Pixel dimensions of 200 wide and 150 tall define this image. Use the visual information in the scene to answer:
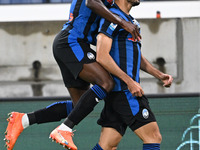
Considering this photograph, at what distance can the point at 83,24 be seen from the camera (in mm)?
3783

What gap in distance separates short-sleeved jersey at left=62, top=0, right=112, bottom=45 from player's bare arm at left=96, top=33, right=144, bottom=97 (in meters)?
0.23

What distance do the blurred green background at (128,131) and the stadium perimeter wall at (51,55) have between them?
446cm

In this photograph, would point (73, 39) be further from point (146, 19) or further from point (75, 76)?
point (146, 19)

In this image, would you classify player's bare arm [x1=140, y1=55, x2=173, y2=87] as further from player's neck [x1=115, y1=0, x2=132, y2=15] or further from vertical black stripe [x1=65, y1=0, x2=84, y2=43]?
vertical black stripe [x1=65, y1=0, x2=84, y2=43]

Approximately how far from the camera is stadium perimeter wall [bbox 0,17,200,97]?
9.40 metres

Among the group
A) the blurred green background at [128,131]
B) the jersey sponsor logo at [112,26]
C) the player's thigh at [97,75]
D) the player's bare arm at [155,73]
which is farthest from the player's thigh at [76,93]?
the blurred green background at [128,131]

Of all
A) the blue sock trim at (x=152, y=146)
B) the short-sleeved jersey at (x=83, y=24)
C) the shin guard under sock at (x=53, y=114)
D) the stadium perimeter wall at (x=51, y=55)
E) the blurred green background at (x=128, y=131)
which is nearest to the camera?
the blue sock trim at (x=152, y=146)

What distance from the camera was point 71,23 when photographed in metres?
3.85

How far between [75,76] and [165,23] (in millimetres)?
5994

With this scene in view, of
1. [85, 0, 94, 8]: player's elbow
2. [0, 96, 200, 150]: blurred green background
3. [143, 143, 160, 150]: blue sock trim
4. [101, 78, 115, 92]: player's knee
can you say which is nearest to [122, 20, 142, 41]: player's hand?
[85, 0, 94, 8]: player's elbow

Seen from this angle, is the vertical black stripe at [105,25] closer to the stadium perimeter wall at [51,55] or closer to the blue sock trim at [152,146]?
the blue sock trim at [152,146]

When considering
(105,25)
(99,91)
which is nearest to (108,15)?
(105,25)

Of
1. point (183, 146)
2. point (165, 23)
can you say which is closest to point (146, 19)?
point (165, 23)

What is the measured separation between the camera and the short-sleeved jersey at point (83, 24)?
3781 mm
